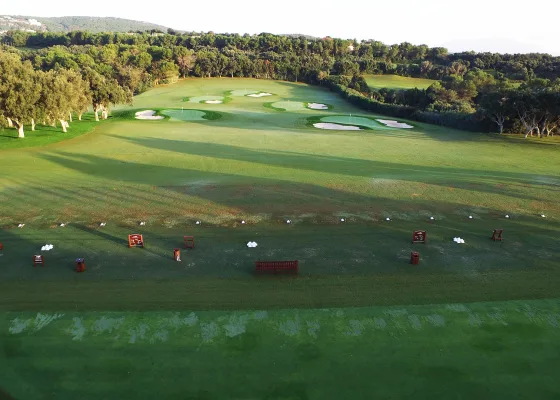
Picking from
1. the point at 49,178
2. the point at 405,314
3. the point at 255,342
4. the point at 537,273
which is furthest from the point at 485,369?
the point at 49,178

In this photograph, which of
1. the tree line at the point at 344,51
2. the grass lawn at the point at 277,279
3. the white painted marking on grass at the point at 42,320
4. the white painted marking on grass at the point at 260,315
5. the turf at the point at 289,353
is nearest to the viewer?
the turf at the point at 289,353

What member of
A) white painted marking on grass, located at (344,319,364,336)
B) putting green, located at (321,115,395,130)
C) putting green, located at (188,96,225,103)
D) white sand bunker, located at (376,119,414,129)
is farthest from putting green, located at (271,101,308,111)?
white painted marking on grass, located at (344,319,364,336)

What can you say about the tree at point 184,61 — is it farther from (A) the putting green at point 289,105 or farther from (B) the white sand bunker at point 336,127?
(B) the white sand bunker at point 336,127

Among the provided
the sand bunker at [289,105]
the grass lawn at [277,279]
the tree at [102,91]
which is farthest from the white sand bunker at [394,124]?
the tree at [102,91]

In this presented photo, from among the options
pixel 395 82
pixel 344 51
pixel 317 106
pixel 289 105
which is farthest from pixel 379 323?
pixel 344 51

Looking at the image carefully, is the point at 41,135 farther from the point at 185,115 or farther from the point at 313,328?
the point at 313,328

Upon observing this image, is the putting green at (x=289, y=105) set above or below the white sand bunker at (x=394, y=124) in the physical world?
above
